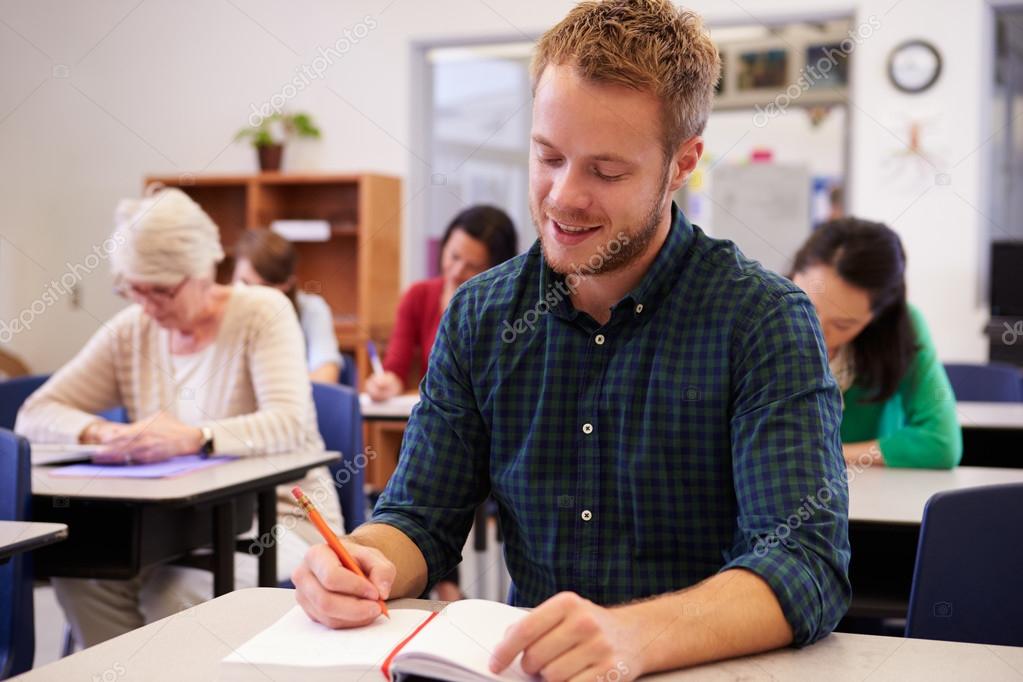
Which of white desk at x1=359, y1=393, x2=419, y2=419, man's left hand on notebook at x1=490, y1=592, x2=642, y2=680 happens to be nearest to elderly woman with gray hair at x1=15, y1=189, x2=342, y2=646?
white desk at x1=359, y1=393, x2=419, y2=419

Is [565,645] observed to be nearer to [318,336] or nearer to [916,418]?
[916,418]

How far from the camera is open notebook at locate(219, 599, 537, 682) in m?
0.94

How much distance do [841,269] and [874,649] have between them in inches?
54.9

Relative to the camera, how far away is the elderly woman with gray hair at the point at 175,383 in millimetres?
2402

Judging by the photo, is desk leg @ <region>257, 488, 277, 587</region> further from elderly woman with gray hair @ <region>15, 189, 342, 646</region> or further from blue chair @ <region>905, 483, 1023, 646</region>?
blue chair @ <region>905, 483, 1023, 646</region>

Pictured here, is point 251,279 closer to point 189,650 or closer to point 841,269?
point 841,269

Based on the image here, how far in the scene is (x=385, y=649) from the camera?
1.05m

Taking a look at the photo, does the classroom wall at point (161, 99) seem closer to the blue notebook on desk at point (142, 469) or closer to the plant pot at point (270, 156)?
the plant pot at point (270, 156)

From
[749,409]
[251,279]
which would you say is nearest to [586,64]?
[749,409]

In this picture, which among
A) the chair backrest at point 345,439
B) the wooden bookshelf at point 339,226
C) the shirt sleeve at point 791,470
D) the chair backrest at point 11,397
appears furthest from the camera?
the wooden bookshelf at point 339,226

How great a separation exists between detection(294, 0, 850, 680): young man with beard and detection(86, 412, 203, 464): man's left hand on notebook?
3.85 feet

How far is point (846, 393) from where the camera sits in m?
2.48

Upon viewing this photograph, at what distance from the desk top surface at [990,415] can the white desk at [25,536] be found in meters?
2.00

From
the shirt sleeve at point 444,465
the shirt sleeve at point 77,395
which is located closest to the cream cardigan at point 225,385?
the shirt sleeve at point 77,395
